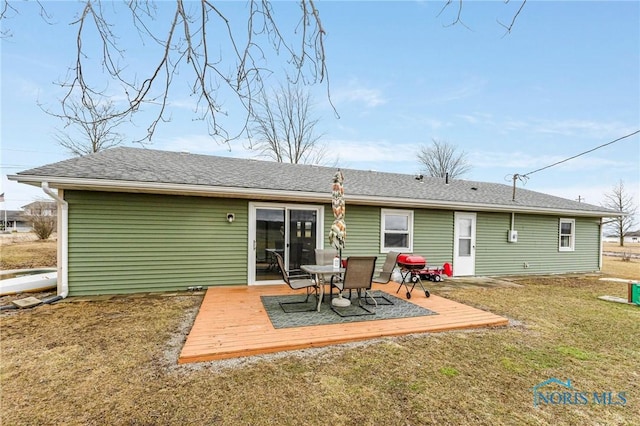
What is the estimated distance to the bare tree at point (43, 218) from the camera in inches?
704

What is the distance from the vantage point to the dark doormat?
425 cm

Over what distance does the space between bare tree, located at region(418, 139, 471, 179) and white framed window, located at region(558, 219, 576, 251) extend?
1521 cm

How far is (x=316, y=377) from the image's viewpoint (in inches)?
111

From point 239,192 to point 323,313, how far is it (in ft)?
10.2

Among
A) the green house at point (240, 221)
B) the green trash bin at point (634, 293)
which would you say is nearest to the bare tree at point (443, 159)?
the green house at point (240, 221)

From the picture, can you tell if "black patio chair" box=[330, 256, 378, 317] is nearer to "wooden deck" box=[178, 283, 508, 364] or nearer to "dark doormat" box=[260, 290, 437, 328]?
"dark doormat" box=[260, 290, 437, 328]

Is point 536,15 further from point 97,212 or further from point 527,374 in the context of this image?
point 97,212

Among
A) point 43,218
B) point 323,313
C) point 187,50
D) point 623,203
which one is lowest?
point 323,313

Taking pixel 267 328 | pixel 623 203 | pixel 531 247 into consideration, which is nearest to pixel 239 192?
pixel 267 328

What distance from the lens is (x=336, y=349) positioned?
346cm

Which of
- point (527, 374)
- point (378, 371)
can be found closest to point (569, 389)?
point (527, 374)

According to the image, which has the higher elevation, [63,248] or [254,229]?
[254,229]

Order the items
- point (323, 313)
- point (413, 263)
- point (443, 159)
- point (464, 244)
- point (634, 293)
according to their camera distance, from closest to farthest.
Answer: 1. point (323, 313)
2. point (634, 293)
3. point (413, 263)
4. point (464, 244)
5. point (443, 159)

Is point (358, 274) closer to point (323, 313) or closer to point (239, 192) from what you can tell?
point (323, 313)
